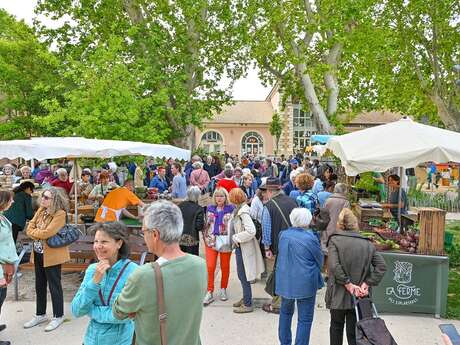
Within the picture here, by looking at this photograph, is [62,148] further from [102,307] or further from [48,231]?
[102,307]

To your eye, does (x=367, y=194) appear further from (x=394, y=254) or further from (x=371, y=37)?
(x=371, y=37)

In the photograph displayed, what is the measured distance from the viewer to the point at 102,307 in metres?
2.77

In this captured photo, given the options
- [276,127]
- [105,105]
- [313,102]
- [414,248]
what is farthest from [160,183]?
[276,127]

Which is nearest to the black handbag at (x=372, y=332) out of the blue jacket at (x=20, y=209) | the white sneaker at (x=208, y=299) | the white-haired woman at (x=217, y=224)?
the white-haired woman at (x=217, y=224)

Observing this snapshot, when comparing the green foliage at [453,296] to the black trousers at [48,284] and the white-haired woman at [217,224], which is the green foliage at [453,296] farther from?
the black trousers at [48,284]

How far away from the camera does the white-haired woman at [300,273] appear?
429cm

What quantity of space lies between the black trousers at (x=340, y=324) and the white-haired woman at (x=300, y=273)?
0.26 metres

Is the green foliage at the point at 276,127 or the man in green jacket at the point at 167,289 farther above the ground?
the green foliage at the point at 276,127

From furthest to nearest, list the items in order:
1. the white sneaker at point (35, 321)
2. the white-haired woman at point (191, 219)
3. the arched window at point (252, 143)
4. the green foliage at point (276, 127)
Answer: the arched window at point (252, 143), the green foliage at point (276, 127), the white-haired woman at point (191, 219), the white sneaker at point (35, 321)

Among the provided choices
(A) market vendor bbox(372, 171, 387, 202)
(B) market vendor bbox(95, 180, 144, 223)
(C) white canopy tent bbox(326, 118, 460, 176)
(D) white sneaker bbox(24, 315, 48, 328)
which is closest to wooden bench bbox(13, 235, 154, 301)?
(B) market vendor bbox(95, 180, 144, 223)

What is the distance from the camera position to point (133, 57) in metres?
18.3

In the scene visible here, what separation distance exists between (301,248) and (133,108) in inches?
388

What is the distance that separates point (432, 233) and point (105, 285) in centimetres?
449

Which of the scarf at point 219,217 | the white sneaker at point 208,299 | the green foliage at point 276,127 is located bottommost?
the white sneaker at point 208,299
